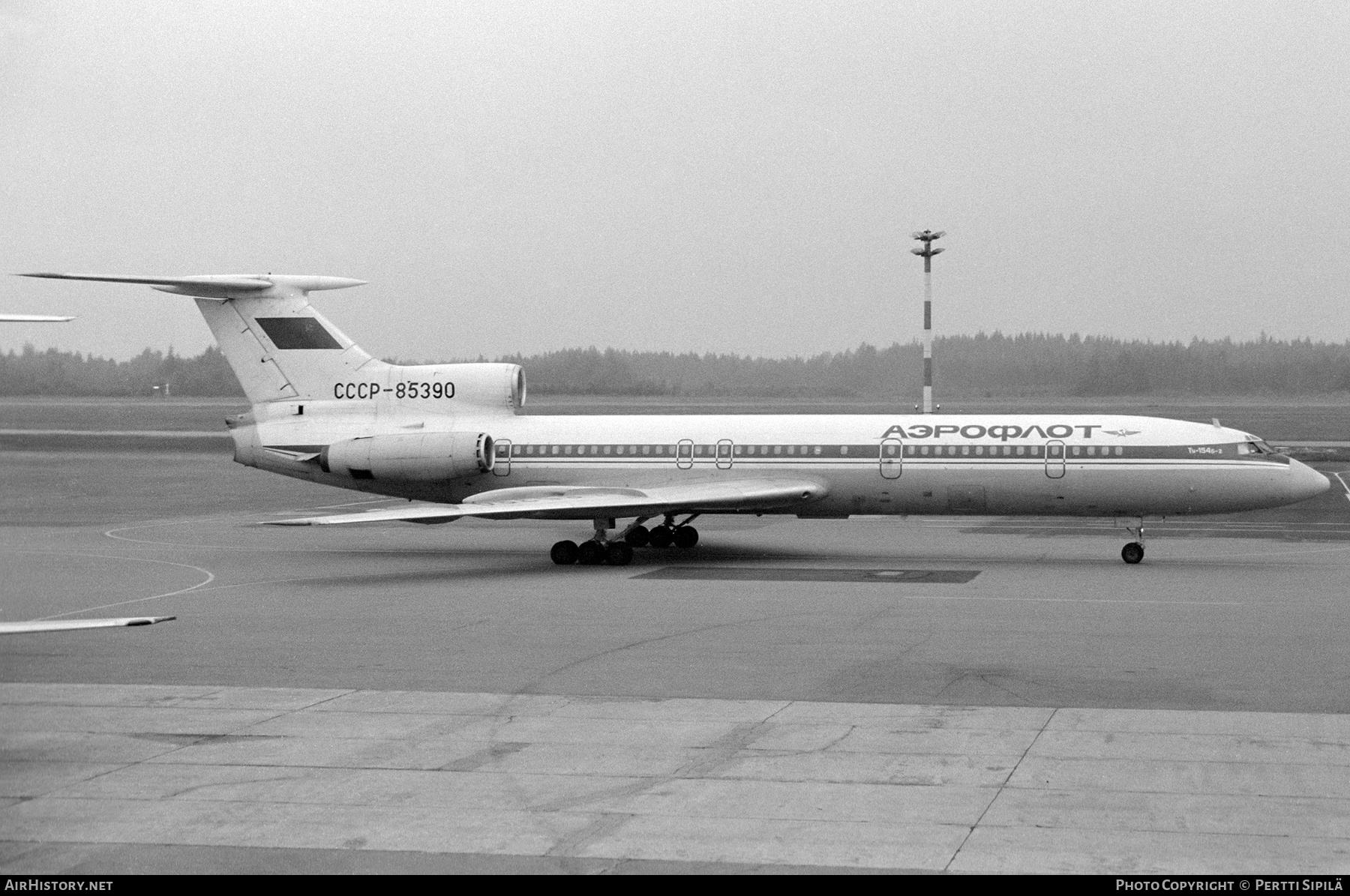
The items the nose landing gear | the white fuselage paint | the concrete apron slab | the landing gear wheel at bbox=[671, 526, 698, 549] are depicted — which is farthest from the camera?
the landing gear wheel at bbox=[671, 526, 698, 549]

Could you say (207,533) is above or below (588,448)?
below

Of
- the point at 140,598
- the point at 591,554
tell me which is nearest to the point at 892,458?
the point at 591,554

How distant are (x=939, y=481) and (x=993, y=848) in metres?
20.2

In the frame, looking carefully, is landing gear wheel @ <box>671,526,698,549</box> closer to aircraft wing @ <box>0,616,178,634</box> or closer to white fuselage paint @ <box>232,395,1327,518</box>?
white fuselage paint @ <box>232,395,1327,518</box>

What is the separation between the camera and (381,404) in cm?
3234

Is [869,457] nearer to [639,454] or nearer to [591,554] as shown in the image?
[639,454]

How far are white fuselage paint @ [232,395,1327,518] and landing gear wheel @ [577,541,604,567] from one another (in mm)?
2704

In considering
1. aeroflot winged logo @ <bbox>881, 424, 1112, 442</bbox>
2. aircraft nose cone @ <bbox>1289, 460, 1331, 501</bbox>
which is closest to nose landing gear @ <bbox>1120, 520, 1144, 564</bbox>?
aeroflot winged logo @ <bbox>881, 424, 1112, 442</bbox>

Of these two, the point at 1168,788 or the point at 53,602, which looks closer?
Answer: the point at 1168,788

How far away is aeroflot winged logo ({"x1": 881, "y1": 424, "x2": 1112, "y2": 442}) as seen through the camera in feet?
95.8

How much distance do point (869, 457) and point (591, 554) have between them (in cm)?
614
